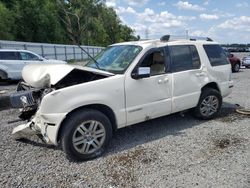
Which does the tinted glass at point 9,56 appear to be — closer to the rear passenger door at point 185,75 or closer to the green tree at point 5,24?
the rear passenger door at point 185,75

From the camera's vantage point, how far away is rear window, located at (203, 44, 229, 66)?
5.83m

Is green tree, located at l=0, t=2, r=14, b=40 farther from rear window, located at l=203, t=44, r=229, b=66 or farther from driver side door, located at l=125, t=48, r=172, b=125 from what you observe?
driver side door, located at l=125, t=48, r=172, b=125

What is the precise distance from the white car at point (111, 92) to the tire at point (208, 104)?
0.02 meters

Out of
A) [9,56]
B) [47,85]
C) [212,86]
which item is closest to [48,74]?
[47,85]

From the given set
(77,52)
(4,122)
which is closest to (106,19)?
(77,52)

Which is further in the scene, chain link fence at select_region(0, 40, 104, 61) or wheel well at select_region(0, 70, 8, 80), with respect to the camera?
chain link fence at select_region(0, 40, 104, 61)

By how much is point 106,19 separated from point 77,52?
3273cm

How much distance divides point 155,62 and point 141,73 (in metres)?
0.77

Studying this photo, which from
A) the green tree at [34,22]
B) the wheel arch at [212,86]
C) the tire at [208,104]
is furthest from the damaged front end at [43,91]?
the green tree at [34,22]

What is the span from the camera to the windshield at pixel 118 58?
4598 mm

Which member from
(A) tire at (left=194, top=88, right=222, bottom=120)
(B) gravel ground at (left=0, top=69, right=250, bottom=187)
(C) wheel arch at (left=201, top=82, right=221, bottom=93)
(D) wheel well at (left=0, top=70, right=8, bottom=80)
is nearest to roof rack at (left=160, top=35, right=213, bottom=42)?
(C) wheel arch at (left=201, top=82, right=221, bottom=93)

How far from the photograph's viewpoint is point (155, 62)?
501 cm

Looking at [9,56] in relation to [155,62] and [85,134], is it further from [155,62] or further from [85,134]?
[85,134]

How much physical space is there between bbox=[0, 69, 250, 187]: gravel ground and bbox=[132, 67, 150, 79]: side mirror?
1.23 metres
